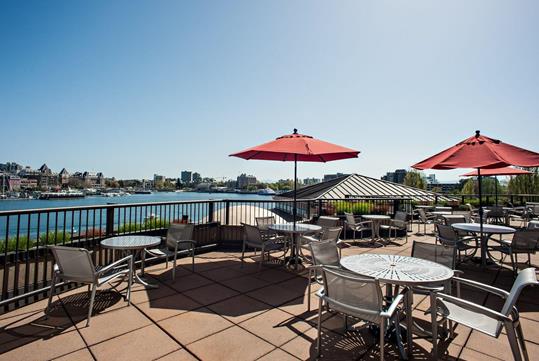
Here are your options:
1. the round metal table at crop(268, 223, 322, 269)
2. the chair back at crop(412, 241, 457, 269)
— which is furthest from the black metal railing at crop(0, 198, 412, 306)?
the chair back at crop(412, 241, 457, 269)

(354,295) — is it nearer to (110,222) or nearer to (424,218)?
(110,222)

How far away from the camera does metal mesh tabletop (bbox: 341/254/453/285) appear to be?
2.32 meters

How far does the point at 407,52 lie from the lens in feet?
25.6

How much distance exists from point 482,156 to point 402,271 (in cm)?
283

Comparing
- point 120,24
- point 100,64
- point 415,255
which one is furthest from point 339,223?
point 100,64

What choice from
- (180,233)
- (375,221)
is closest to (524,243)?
(375,221)

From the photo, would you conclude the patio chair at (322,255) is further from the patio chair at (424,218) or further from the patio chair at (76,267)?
the patio chair at (424,218)

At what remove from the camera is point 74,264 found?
9.92ft

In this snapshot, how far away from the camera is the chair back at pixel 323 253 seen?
128 inches

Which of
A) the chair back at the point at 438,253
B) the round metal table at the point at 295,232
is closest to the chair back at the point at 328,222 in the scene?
the round metal table at the point at 295,232

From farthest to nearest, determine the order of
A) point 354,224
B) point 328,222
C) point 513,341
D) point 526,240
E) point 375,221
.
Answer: point 375,221 → point 354,224 → point 328,222 → point 526,240 → point 513,341

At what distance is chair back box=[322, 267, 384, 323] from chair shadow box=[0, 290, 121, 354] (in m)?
2.58

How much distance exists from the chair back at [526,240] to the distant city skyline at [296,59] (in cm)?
199

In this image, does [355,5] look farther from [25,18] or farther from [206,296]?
[25,18]
